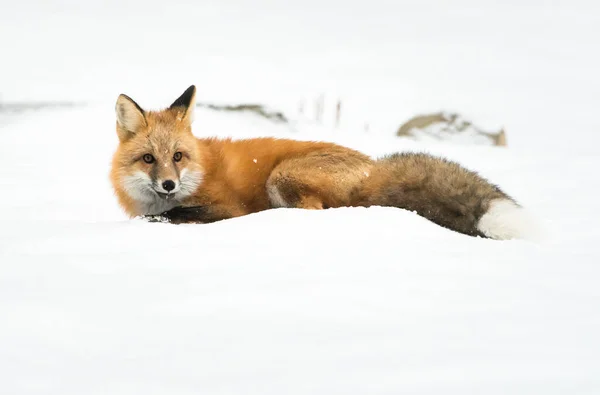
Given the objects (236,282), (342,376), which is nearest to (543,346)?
(342,376)

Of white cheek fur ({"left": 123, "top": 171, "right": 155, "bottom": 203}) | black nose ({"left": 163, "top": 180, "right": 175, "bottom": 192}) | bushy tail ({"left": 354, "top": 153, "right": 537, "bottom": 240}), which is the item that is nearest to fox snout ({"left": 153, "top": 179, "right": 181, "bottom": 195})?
black nose ({"left": 163, "top": 180, "right": 175, "bottom": 192})

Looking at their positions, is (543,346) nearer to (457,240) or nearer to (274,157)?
(457,240)

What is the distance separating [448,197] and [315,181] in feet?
3.53

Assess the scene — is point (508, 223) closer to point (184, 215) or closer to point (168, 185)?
point (184, 215)

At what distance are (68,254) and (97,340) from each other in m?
1.11

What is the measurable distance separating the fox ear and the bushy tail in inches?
76.0

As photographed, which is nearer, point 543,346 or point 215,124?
point 543,346

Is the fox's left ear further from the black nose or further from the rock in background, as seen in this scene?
the rock in background

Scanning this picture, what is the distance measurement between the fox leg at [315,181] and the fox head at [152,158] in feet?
2.24

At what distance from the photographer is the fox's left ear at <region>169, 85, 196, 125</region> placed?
5203 mm

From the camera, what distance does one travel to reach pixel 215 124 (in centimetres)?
1257

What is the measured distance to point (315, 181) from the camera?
495cm

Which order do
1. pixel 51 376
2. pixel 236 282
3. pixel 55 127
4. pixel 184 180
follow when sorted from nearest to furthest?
pixel 51 376 → pixel 236 282 → pixel 184 180 → pixel 55 127

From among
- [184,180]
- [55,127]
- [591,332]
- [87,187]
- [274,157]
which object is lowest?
[591,332]
